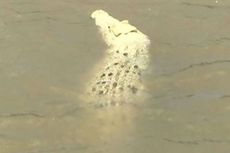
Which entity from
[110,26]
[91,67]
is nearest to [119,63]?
[91,67]

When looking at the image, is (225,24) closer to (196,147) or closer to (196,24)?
(196,24)

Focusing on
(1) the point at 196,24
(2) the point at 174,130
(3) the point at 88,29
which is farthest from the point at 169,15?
(2) the point at 174,130

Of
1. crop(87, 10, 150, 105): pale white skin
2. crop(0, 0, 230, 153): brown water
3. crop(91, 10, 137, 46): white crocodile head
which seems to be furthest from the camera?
crop(91, 10, 137, 46): white crocodile head

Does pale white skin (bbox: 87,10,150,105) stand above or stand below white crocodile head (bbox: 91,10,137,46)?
below

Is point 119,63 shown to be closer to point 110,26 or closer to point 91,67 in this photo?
point 91,67

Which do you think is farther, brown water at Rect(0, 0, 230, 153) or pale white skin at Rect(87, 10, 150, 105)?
pale white skin at Rect(87, 10, 150, 105)

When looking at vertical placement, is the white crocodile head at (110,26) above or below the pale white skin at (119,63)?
above
